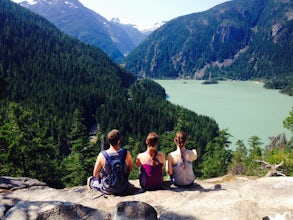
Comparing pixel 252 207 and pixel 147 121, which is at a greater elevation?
pixel 252 207

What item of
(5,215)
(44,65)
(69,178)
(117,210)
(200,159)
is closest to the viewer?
(117,210)

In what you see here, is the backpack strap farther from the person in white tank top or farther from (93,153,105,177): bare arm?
the person in white tank top

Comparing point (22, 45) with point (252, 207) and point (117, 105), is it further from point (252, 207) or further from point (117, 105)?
point (252, 207)

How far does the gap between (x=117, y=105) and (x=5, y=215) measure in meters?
115

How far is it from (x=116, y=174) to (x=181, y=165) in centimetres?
206

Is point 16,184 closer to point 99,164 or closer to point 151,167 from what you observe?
point 99,164

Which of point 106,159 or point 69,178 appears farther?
point 69,178

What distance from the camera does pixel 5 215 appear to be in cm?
732

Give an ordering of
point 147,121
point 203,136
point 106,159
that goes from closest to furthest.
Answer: point 106,159, point 203,136, point 147,121

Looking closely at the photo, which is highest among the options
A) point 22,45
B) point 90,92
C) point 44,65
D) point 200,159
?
point 22,45

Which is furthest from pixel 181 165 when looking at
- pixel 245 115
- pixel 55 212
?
pixel 245 115

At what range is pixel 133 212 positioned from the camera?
6.58 m

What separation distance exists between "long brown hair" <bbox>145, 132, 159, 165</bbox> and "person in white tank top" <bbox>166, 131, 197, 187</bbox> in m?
0.69

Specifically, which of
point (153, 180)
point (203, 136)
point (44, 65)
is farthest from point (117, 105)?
point (153, 180)
